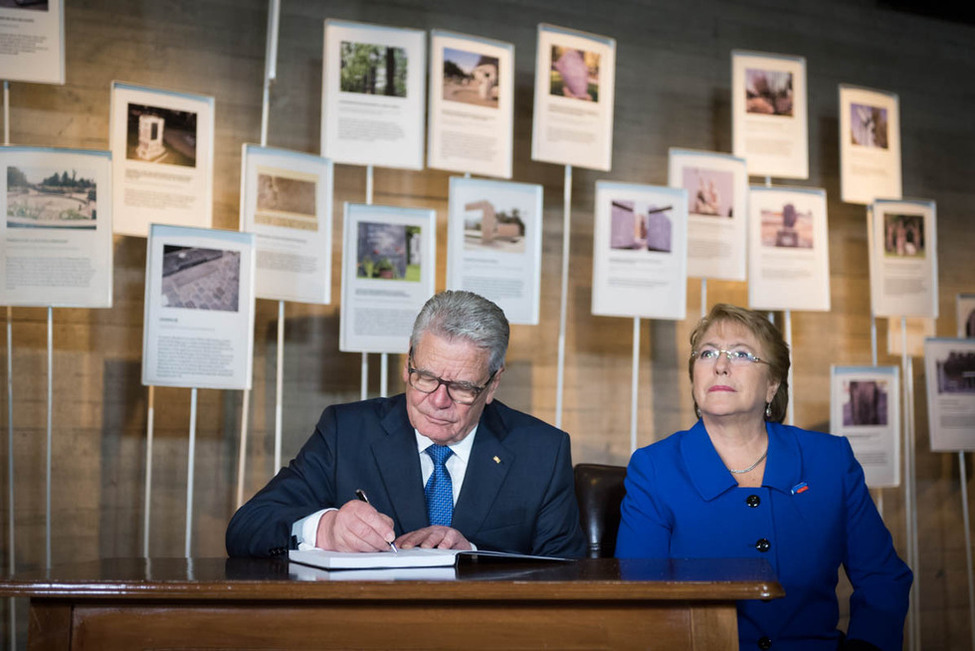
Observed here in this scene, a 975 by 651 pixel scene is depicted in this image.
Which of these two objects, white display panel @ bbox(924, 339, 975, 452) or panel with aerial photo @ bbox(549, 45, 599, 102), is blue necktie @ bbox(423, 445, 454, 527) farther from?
white display panel @ bbox(924, 339, 975, 452)

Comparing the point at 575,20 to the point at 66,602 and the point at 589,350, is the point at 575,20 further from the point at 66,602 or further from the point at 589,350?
the point at 66,602

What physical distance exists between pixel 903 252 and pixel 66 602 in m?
4.38

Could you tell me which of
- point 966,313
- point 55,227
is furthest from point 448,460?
point 966,313

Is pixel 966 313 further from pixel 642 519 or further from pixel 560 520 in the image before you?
pixel 560 520

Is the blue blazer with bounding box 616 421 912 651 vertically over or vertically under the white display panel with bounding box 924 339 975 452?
under

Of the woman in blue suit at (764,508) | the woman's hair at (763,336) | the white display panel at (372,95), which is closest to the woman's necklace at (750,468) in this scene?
the woman in blue suit at (764,508)

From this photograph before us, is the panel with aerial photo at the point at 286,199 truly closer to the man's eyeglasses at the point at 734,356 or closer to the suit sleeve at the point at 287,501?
the suit sleeve at the point at 287,501

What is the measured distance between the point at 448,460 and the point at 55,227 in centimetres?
184

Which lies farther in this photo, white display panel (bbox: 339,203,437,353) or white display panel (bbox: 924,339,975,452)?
white display panel (bbox: 924,339,975,452)

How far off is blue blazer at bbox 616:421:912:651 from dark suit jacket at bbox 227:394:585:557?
0.71 ft

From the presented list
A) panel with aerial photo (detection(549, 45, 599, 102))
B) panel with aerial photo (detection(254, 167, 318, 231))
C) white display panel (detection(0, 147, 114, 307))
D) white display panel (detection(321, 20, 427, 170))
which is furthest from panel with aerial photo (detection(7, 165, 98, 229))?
panel with aerial photo (detection(549, 45, 599, 102))

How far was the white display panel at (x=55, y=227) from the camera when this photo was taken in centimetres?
343

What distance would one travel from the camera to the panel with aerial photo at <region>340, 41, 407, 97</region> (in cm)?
392

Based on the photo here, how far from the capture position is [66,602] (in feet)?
5.14
